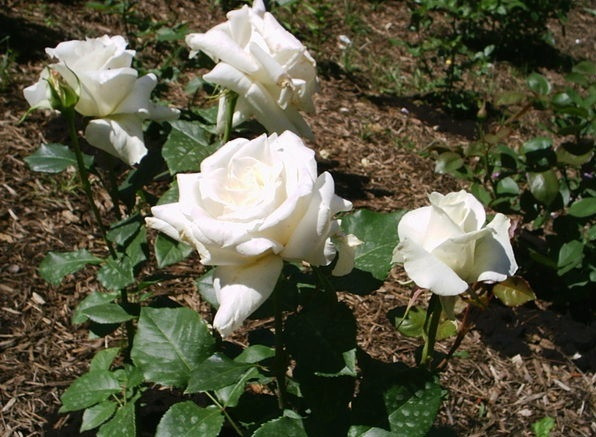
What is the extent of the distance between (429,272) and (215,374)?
1.26 feet

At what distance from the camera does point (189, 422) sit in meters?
1.12

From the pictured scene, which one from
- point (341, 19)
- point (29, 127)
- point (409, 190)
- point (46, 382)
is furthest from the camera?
point (341, 19)

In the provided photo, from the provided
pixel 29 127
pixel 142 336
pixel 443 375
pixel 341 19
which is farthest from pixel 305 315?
pixel 341 19

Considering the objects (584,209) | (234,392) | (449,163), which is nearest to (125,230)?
(234,392)

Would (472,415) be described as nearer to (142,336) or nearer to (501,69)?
(142,336)

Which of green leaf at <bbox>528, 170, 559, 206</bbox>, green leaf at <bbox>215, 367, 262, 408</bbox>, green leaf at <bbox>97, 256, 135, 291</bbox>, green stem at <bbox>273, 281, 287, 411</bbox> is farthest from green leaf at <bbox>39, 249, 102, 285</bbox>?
green leaf at <bbox>528, 170, 559, 206</bbox>

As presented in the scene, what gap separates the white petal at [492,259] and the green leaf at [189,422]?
0.50 m

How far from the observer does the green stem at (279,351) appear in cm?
101

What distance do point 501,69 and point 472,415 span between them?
3.69 m

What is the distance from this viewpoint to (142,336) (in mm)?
1247

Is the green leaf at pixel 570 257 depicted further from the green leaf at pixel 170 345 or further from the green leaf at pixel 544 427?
the green leaf at pixel 170 345

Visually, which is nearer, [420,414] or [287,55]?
[420,414]

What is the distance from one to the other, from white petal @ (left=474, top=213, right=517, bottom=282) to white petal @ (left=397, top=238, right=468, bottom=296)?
5cm

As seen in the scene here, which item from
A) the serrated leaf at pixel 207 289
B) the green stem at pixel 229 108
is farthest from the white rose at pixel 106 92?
the serrated leaf at pixel 207 289
